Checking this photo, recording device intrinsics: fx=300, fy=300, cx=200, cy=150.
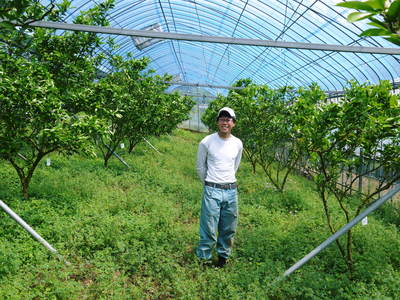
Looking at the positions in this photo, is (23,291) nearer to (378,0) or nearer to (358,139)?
(378,0)

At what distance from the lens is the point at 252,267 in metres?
3.67

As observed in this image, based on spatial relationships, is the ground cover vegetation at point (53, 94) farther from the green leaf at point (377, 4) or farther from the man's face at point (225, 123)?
the green leaf at point (377, 4)

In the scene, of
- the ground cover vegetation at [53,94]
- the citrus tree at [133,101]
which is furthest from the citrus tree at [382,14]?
the citrus tree at [133,101]

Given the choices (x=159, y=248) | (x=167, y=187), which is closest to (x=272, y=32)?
(x=167, y=187)

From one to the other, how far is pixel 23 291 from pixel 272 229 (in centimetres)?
347

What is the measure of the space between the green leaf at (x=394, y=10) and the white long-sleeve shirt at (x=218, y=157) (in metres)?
2.86

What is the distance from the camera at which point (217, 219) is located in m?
3.58

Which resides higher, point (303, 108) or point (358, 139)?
point (303, 108)

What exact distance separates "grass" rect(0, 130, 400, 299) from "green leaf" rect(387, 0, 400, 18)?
9.39 ft

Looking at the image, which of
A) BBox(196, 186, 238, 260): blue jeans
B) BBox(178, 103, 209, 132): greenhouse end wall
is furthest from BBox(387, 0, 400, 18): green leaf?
BBox(178, 103, 209, 132): greenhouse end wall

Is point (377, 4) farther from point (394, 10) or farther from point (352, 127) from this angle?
point (352, 127)

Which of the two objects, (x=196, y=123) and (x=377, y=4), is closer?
(x=377, y=4)

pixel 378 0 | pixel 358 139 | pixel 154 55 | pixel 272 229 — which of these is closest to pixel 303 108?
pixel 358 139

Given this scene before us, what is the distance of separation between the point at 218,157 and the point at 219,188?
37 centimetres
